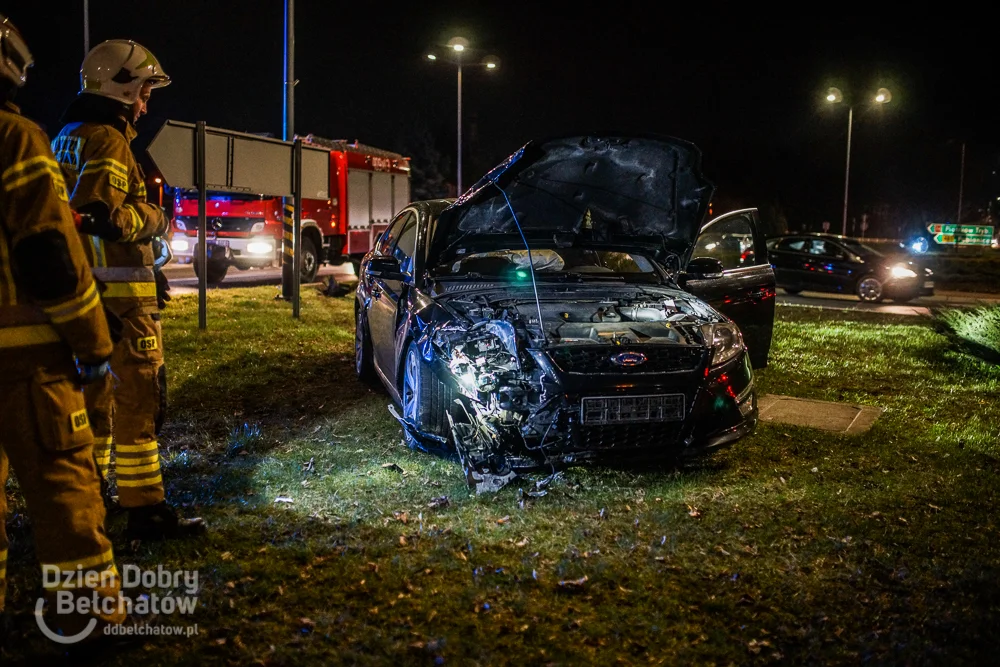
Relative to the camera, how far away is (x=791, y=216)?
2186 inches

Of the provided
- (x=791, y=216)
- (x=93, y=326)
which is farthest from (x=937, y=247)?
(x=93, y=326)

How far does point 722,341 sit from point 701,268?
57.7 inches

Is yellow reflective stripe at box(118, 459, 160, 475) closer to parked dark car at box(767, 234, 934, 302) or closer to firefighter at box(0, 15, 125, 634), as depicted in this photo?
firefighter at box(0, 15, 125, 634)

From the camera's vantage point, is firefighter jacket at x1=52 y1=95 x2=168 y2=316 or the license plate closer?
firefighter jacket at x1=52 y1=95 x2=168 y2=316

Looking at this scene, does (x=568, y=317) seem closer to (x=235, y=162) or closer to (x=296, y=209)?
(x=235, y=162)

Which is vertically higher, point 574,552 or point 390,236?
point 390,236

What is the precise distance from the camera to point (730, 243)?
30.1 ft

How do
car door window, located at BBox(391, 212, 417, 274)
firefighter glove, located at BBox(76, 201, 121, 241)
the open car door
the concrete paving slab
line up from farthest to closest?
the open car door → the concrete paving slab → car door window, located at BBox(391, 212, 417, 274) → firefighter glove, located at BBox(76, 201, 121, 241)

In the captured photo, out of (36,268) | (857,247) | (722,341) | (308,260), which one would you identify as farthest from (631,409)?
(857,247)

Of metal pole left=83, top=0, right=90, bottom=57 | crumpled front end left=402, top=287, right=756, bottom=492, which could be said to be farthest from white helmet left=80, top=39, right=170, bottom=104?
metal pole left=83, top=0, right=90, bottom=57

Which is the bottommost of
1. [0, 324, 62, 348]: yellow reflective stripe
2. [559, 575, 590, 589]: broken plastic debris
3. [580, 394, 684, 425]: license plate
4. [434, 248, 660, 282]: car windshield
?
[559, 575, 590, 589]: broken plastic debris

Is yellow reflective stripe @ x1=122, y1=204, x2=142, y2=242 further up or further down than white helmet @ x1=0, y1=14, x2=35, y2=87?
further down

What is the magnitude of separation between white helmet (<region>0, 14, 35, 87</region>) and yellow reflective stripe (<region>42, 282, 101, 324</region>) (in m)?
0.81

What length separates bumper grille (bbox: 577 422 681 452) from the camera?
450cm
